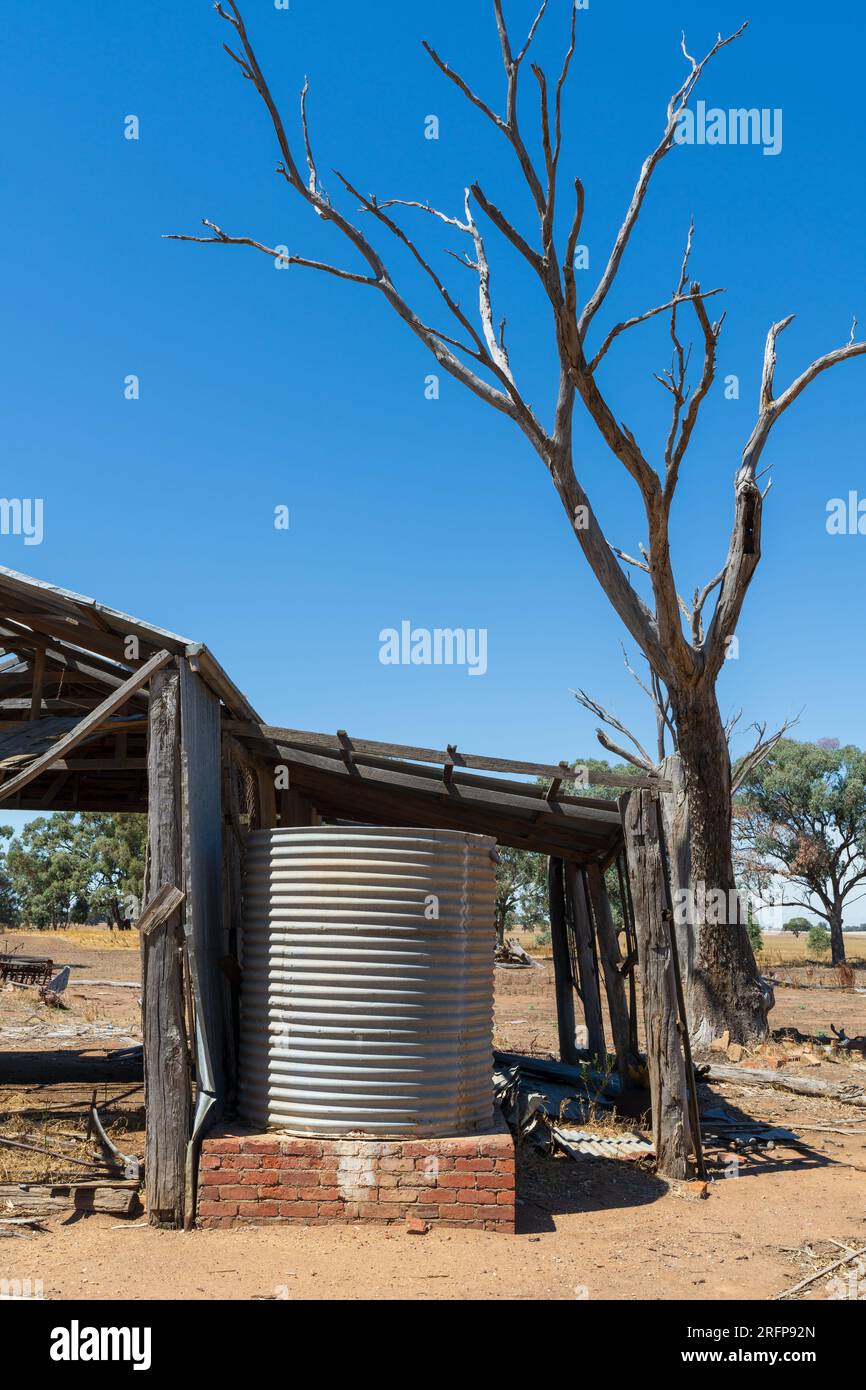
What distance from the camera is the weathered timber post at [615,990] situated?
35.6 ft

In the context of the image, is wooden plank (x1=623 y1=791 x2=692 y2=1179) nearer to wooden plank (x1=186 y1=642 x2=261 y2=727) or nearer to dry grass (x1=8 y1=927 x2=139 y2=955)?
wooden plank (x1=186 y1=642 x2=261 y2=727)

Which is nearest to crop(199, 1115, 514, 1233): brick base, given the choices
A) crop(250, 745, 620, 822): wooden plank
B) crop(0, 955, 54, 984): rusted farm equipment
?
crop(250, 745, 620, 822): wooden plank

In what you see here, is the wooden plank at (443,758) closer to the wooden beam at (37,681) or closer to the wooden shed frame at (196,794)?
the wooden shed frame at (196,794)

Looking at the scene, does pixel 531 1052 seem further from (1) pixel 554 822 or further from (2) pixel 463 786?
(2) pixel 463 786

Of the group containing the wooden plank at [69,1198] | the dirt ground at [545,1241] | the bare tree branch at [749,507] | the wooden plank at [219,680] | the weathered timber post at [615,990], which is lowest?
the dirt ground at [545,1241]

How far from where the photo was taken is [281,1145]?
6.74 meters

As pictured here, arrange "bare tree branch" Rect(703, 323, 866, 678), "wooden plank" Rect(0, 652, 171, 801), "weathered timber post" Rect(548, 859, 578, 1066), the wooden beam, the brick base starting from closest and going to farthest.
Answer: the brick base → "wooden plank" Rect(0, 652, 171, 801) → the wooden beam → "weathered timber post" Rect(548, 859, 578, 1066) → "bare tree branch" Rect(703, 323, 866, 678)

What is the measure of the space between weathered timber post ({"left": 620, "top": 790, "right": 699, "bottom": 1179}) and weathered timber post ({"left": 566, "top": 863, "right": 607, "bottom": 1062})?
139 inches

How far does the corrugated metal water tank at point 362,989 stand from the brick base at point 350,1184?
194mm

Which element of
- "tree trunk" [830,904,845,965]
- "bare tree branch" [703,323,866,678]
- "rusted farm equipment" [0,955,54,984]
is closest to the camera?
"bare tree branch" [703,323,866,678]

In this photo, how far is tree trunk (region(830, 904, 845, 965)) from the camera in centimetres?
3653

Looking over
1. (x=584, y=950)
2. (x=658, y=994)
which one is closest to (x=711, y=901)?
(x=584, y=950)

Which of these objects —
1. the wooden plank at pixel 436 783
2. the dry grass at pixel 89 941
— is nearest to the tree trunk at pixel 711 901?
A: the wooden plank at pixel 436 783
